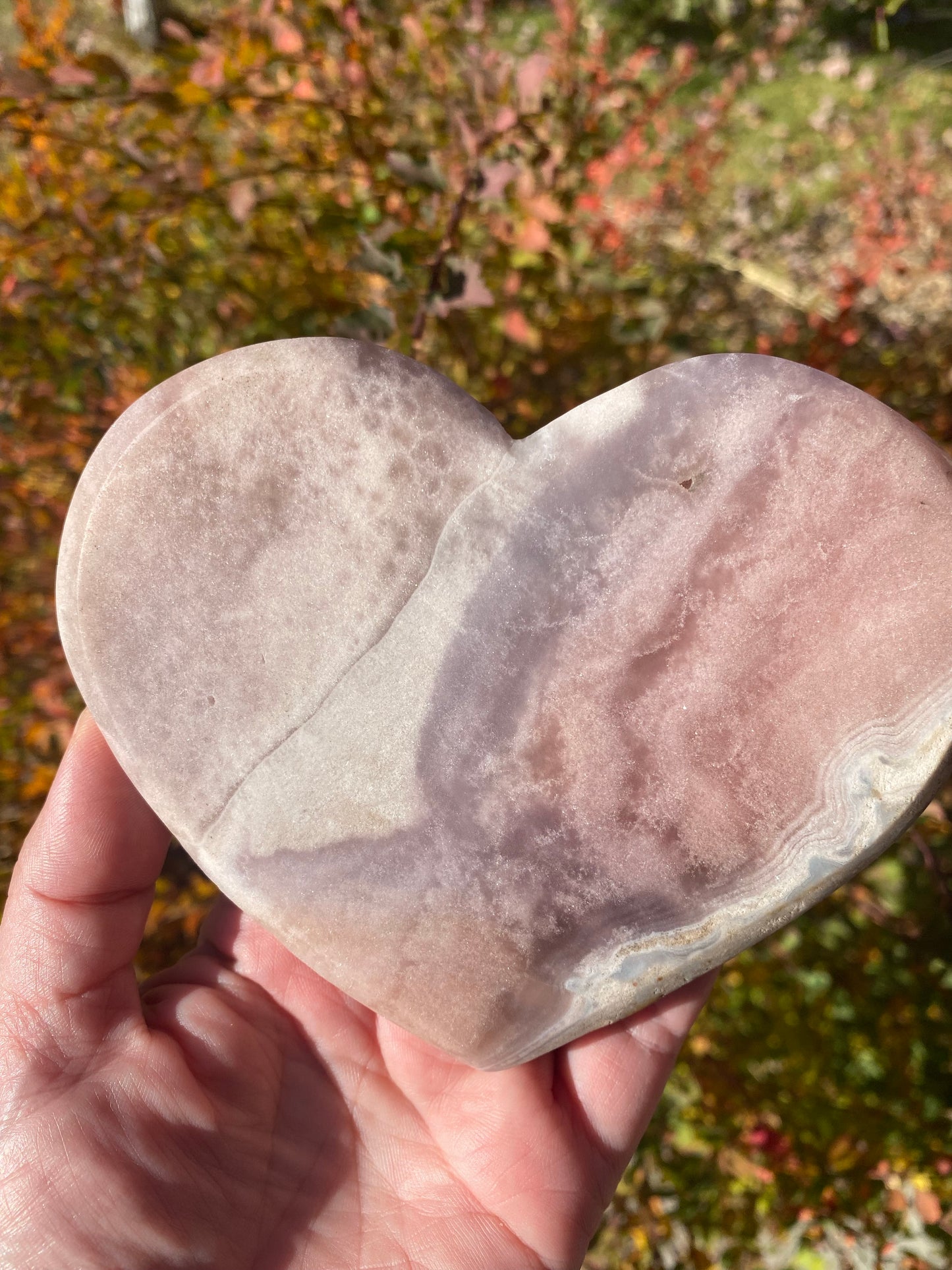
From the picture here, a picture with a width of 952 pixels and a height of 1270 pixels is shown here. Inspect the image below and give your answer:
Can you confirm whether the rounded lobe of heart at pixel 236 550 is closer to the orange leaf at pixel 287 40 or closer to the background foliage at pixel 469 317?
the background foliage at pixel 469 317

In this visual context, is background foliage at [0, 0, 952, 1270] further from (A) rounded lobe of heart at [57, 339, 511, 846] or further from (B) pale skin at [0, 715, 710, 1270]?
(B) pale skin at [0, 715, 710, 1270]

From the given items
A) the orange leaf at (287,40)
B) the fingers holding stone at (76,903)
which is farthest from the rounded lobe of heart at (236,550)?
the orange leaf at (287,40)

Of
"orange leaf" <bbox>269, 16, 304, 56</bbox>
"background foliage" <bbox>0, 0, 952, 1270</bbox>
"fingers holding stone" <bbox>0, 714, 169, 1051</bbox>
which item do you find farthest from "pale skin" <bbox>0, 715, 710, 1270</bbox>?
"orange leaf" <bbox>269, 16, 304, 56</bbox>

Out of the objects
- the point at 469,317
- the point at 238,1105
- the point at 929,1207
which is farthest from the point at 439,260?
the point at 929,1207

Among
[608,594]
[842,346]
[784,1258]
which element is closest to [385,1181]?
[608,594]

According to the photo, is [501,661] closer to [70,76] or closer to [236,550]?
[236,550]

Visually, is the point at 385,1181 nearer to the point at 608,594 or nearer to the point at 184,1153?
the point at 184,1153
